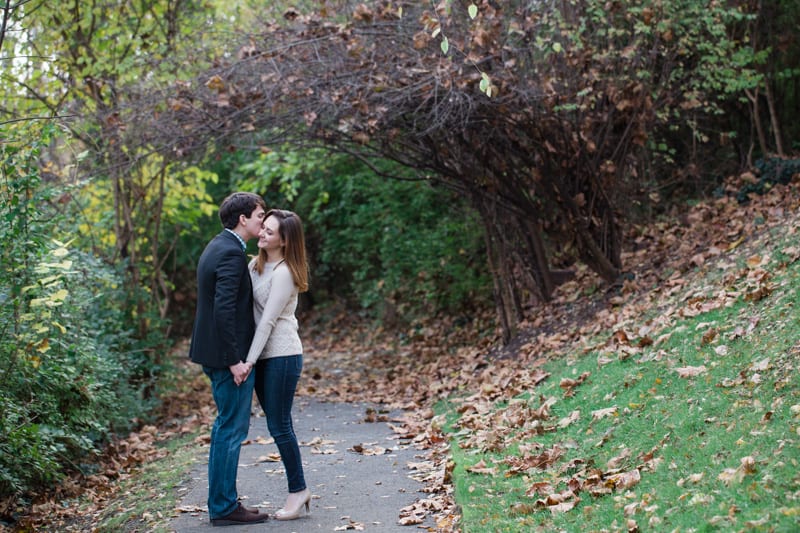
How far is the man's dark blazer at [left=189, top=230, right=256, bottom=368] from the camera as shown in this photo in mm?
5941

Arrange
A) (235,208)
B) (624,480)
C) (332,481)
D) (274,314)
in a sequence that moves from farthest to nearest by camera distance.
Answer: (332,481)
(235,208)
(274,314)
(624,480)

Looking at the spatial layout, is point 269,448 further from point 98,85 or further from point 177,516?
point 98,85

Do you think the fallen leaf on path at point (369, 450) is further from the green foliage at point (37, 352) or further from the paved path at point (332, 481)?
the green foliage at point (37, 352)

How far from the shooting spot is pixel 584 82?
36.9ft

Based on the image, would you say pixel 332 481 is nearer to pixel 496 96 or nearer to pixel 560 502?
pixel 560 502

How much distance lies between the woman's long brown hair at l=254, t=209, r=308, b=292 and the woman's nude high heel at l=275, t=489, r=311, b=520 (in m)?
1.42

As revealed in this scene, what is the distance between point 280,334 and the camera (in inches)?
242

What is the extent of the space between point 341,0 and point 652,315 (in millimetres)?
5447

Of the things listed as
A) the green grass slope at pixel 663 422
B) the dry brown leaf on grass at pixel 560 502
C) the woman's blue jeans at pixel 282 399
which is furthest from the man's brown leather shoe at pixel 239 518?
the dry brown leaf on grass at pixel 560 502

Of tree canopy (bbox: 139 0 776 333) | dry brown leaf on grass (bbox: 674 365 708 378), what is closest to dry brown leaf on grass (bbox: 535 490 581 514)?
dry brown leaf on grass (bbox: 674 365 708 378)

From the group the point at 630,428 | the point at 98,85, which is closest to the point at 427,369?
the point at 98,85

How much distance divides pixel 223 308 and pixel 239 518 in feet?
4.71

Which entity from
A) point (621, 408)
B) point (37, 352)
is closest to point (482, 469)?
point (621, 408)

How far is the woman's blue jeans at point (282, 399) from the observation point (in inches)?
242
